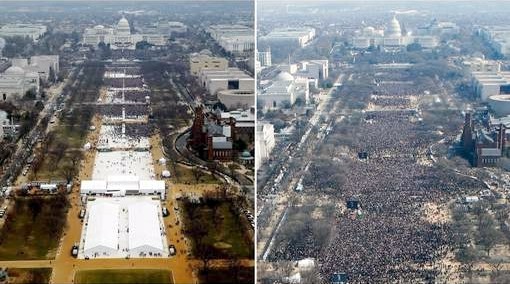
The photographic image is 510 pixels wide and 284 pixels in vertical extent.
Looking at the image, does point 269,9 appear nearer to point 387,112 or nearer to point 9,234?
point 387,112

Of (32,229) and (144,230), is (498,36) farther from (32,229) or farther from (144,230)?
(32,229)

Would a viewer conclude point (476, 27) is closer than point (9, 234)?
No

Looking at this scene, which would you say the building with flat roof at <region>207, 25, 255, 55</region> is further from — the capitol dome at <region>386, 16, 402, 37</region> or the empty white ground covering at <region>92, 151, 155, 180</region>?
the empty white ground covering at <region>92, 151, 155, 180</region>

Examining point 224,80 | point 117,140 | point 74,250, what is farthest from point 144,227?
point 224,80

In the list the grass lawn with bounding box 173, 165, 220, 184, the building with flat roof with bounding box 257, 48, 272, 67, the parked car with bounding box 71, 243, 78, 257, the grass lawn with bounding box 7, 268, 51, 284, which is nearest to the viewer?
the grass lawn with bounding box 7, 268, 51, 284

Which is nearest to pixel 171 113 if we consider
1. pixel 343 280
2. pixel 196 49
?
pixel 343 280

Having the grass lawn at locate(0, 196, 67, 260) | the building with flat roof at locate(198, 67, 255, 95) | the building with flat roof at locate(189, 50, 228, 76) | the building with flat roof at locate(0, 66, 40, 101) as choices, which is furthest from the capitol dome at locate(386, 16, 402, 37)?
the grass lawn at locate(0, 196, 67, 260)
